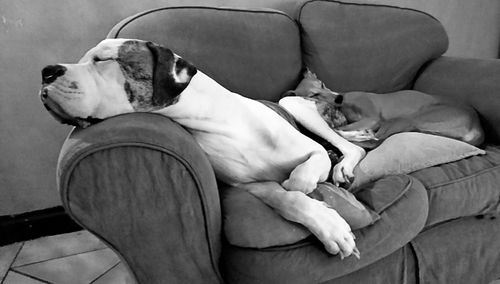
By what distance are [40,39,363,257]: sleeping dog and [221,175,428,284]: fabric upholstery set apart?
39mm

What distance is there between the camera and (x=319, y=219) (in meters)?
0.87

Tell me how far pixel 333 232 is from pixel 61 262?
1.17 metres

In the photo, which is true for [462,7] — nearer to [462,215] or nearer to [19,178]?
[462,215]

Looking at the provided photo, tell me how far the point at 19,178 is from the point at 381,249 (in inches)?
56.7

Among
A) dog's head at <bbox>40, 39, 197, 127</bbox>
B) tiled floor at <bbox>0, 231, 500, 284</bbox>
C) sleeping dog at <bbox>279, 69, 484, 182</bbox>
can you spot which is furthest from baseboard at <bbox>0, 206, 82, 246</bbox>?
sleeping dog at <bbox>279, 69, 484, 182</bbox>

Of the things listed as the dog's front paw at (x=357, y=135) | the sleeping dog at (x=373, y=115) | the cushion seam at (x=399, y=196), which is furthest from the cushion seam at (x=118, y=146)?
the dog's front paw at (x=357, y=135)

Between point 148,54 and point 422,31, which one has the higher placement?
point 148,54

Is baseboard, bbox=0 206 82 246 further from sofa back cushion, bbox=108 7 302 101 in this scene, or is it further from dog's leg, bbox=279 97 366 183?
dog's leg, bbox=279 97 366 183

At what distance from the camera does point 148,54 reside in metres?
0.95

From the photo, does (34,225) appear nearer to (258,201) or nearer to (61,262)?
(61,262)

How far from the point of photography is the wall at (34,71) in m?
1.49

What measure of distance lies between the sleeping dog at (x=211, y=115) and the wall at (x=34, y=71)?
2.16 feet

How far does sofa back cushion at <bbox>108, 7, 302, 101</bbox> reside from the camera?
1.36 metres

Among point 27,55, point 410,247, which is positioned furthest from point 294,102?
point 27,55
